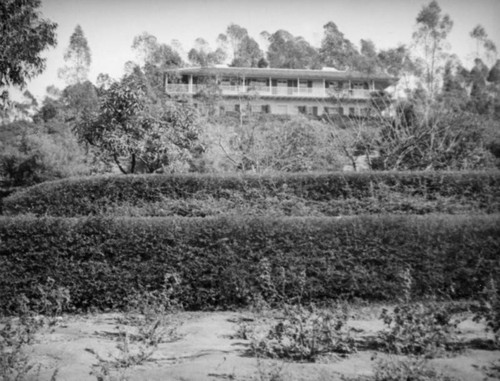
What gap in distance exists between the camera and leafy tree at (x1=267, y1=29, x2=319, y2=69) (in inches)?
2078

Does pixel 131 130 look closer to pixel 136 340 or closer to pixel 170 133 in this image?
pixel 170 133

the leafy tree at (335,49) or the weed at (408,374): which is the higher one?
the leafy tree at (335,49)

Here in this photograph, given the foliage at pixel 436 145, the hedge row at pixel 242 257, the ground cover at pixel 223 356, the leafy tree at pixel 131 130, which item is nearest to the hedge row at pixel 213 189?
the leafy tree at pixel 131 130

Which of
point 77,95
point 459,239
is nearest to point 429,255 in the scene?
point 459,239

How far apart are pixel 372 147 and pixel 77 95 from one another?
112 feet

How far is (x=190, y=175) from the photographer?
11.6 m

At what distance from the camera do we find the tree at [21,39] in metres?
9.55

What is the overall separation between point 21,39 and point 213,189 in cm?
670

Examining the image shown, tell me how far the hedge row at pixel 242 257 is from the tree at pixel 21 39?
5.41m

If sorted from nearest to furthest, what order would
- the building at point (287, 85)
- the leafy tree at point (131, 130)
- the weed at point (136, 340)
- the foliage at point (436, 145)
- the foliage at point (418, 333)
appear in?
the weed at point (136, 340), the foliage at point (418, 333), the leafy tree at point (131, 130), the foliage at point (436, 145), the building at point (287, 85)

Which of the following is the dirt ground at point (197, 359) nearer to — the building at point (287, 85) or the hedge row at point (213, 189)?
the hedge row at point (213, 189)

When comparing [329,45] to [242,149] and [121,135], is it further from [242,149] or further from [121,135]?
[121,135]

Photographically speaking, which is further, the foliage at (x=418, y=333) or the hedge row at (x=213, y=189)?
the hedge row at (x=213, y=189)

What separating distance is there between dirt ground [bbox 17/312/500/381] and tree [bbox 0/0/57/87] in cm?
765
